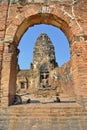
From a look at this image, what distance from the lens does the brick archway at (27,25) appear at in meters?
5.23

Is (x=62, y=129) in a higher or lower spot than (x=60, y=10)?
lower

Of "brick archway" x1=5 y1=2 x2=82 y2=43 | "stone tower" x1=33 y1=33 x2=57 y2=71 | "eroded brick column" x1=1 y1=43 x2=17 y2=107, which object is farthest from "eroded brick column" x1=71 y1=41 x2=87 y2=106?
"stone tower" x1=33 y1=33 x2=57 y2=71

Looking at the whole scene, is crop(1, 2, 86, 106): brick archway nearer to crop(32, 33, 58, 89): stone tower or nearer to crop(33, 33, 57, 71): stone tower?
crop(32, 33, 58, 89): stone tower

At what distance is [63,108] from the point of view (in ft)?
15.4

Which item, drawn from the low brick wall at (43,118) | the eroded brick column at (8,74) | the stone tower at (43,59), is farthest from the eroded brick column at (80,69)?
the stone tower at (43,59)

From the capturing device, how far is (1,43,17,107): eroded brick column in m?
4.91

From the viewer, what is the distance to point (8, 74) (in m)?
5.09

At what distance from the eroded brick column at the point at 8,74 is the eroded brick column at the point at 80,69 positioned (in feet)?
6.13

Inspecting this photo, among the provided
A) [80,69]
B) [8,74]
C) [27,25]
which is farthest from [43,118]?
[27,25]

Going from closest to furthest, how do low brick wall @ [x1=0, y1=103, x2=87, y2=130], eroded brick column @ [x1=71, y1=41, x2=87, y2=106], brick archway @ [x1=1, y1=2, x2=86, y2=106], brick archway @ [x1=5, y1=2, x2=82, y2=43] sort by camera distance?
low brick wall @ [x1=0, y1=103, x2=87, y2=130] → eroded brick column @ [x1=71, y1=41, x2=87, y2=106] → brick archway @ [x1=1, y1=2, x2=86, y2=106] → brick archway @ [x1=5, y1=2, x2=82, y2=43]

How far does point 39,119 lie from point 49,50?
96.3 ft

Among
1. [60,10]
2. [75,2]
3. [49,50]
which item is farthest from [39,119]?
[49,50]

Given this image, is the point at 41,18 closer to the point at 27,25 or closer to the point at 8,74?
the point at 27,25

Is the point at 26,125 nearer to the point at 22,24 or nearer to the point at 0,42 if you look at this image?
the point at 0,42
